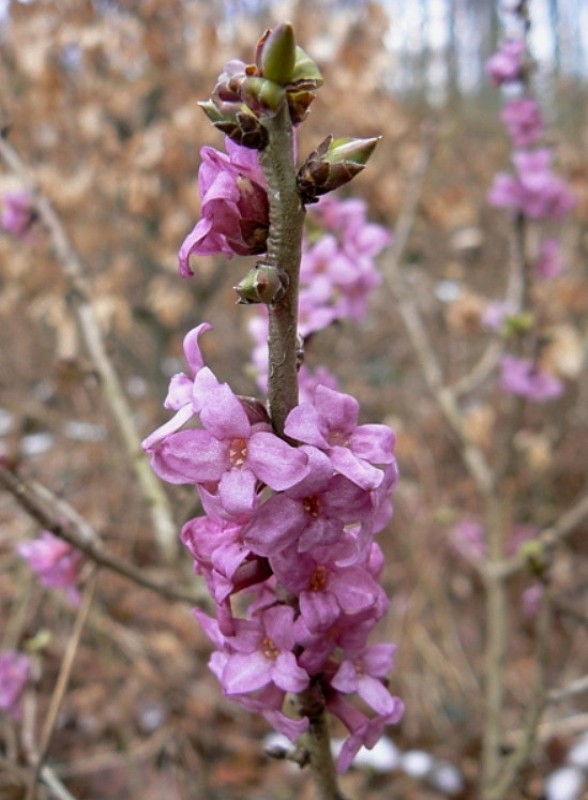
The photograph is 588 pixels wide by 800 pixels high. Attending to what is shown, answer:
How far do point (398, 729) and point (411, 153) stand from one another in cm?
408

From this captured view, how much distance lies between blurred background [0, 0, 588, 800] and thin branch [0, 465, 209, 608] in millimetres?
882

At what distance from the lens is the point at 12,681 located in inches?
79.5

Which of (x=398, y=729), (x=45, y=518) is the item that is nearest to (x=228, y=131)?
(x=45, y=518)

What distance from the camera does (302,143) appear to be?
491 cm

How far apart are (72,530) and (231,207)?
105cm

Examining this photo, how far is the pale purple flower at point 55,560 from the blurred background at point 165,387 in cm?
93

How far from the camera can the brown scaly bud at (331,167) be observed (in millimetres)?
749

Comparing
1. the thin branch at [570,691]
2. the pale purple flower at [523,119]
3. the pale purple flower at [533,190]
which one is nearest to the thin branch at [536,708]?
the thin branch at [570,691]

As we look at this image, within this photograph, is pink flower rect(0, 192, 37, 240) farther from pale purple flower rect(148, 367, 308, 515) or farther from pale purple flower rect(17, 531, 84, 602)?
pale purple flower rect(148, 367, 308, 515)

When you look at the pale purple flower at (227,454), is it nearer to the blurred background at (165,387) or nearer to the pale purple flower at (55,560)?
the pale purple flower at (55,560)

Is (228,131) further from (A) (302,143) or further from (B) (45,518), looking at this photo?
(A) (302,143)

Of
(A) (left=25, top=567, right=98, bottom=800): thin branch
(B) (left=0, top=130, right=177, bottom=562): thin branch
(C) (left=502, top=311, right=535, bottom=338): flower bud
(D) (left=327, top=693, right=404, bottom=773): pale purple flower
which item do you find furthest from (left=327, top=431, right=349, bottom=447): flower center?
(C) (left=502, top=311, right=535, bottom=338): flower bud

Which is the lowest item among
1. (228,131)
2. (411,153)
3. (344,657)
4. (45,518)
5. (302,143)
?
(411,153)

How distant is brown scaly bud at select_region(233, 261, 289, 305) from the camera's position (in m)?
0.72
